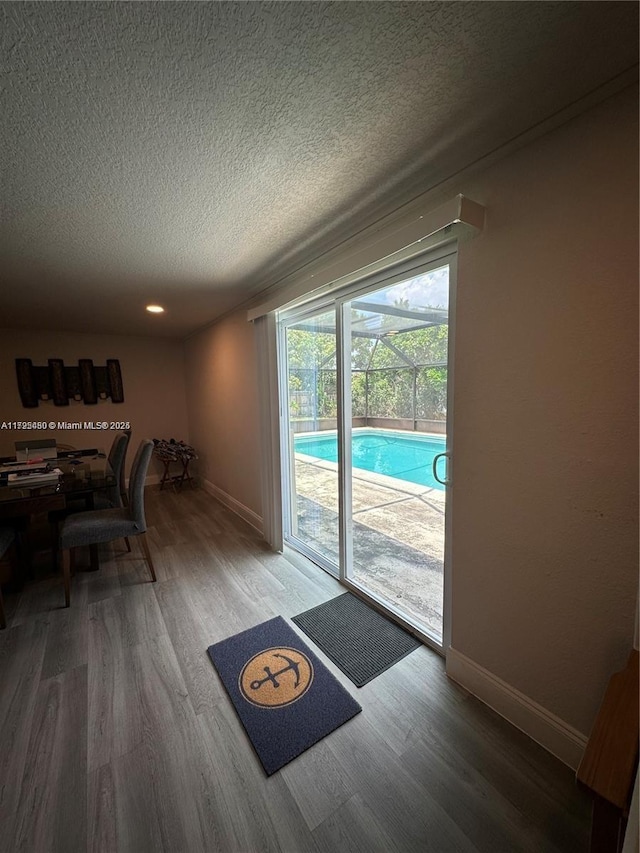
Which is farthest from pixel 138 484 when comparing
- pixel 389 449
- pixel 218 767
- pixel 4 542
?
pixel 389 449

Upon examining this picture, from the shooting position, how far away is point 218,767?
118 centimetres

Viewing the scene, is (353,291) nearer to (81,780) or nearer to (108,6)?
(108,6)

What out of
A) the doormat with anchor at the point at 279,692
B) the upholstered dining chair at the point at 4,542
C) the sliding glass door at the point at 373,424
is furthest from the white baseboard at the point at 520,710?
the upholstered dining chair at the point at 4,542

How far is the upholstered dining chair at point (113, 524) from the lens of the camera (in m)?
2.15

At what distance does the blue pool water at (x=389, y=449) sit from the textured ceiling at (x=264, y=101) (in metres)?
1.30

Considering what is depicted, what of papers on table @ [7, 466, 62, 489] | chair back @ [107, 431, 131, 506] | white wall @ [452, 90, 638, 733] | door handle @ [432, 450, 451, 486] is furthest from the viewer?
chair back @ [107, 431, 131, 506]

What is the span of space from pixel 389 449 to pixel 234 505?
1.94 meters

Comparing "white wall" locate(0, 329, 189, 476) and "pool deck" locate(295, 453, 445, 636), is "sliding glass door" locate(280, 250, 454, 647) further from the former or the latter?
"white wall" locate(0, 329, 189, 476)

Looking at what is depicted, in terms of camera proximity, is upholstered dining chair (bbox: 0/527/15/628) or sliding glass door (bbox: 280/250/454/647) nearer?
sliding glass door (bbox: 280/250/454/647)

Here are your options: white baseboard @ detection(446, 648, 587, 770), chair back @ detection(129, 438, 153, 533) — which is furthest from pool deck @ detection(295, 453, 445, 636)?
chair back @ detection(129, 438, 153, 533)

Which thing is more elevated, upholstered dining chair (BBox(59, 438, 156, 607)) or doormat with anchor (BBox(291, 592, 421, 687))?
upholstered dining chair (BBox(59, 438, 156, 607))

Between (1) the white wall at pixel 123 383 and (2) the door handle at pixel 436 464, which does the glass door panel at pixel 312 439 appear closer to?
(2) the door handle at pixel 436 464

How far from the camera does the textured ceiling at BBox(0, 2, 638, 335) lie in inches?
29.4

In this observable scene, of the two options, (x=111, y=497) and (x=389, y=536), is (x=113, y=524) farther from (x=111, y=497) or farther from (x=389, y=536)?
(x=389, y=536)
